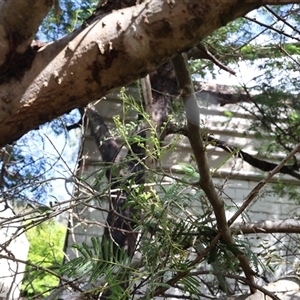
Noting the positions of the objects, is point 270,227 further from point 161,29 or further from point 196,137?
point 161,29

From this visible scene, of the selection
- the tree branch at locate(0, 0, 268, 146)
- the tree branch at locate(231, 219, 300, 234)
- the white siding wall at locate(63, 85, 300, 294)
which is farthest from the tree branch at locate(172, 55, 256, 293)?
the white siding wall at locate(63, 85, 300, 294)

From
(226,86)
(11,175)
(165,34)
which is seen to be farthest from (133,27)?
(226,86)

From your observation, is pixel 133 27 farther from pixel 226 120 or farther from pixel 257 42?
pixel 226 120

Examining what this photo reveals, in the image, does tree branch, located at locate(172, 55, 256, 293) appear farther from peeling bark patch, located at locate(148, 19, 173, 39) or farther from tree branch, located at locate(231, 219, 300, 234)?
tree branch, located at locate(231, 219, 300, 234)

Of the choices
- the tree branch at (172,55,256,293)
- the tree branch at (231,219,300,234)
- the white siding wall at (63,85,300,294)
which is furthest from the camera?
the white siding wall at (63,85,300,294)

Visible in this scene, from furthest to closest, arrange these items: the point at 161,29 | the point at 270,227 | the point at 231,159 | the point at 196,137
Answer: the point at 231,159
the point at 270,227
the point at 196,137
the point at 161,29

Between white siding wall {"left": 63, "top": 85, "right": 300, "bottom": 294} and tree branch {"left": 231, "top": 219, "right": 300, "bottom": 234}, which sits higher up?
white siding wall {"left": 63, "top": 85, "right": 300, "bottom": 294}

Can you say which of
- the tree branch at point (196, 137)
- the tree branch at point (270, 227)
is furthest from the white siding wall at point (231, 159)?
the tree branch at point (196, 137)

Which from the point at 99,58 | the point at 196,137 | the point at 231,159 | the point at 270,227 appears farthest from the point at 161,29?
the point at 231,159

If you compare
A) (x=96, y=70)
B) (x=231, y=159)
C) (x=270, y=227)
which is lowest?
(x=96, y=70)

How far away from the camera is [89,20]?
0.62 meters

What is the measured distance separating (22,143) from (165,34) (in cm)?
199

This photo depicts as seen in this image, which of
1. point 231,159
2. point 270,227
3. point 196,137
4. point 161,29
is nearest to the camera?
point 161,29

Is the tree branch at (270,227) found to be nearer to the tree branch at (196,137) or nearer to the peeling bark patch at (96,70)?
the tree branch at (196,137)
